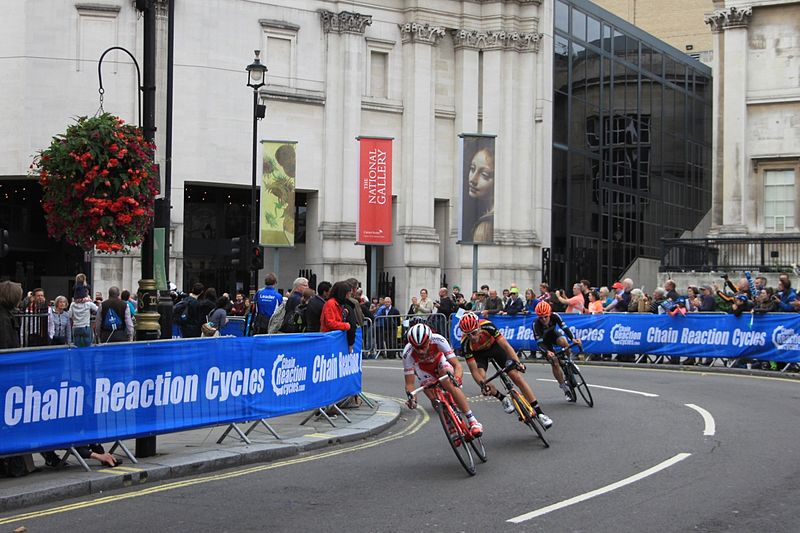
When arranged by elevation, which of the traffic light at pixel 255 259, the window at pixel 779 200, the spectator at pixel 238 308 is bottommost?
the spectator at pixel 238 308

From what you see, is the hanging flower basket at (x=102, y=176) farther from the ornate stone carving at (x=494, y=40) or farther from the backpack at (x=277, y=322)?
the ornate stone carving at (x=494, y=40)

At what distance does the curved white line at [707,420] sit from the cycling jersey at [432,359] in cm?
435

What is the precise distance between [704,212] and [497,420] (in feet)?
175

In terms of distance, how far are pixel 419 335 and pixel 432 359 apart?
1.38ft

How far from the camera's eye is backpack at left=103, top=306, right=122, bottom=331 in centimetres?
1945

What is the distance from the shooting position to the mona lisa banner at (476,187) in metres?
34.2

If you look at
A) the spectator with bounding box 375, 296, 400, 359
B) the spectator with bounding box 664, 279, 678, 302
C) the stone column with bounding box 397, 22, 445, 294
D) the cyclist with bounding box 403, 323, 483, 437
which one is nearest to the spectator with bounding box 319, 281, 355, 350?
the cyclist with bounding box 403, 323, 483, 437

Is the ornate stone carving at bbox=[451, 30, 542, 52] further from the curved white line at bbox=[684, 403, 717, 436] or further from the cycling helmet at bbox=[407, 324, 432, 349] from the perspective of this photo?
the cycling helmet at bbox=[407, 324, 432, 349]

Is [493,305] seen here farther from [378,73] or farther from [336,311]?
[378,73]

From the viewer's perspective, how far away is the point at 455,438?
11.3 metres

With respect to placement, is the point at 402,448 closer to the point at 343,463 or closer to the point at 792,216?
the point at 343,463

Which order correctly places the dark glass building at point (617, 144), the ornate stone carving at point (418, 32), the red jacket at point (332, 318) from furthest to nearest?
the dark glass building at point (617, 144) < the ornate stone carving at point (418, 32) < the red jacket at point (332, 318)

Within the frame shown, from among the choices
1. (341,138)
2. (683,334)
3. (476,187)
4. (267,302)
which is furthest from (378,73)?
(267,302)

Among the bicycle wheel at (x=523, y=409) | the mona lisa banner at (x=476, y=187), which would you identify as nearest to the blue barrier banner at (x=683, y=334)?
the mona lisa banner at (x=476, y=187)
